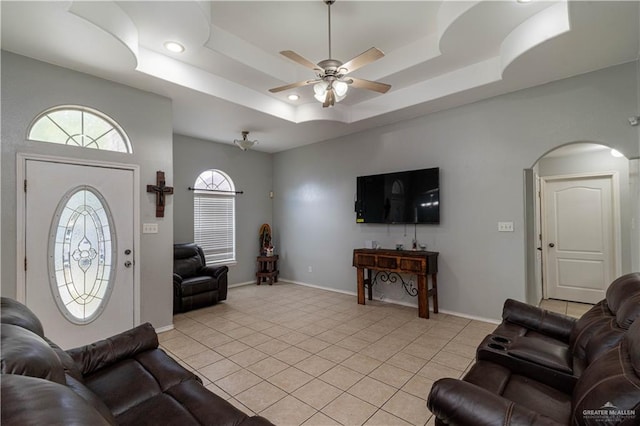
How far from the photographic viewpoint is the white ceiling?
247 centimetres

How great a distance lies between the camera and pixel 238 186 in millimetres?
6410

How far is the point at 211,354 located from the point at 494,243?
3.73m

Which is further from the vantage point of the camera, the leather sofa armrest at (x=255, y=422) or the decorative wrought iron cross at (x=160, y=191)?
the decorative wrought iron cross at (x=160, y=191)

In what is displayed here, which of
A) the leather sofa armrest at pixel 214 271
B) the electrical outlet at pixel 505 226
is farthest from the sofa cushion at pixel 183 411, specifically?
the electrical outlet at pixel 505 226

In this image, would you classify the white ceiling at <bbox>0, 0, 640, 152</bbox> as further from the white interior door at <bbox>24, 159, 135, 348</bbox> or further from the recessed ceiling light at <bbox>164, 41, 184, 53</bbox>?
the white interior door at <bbox>24, 159, 135, 348</bbox>

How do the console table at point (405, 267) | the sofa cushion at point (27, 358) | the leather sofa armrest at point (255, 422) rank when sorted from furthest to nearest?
1. the console table at point (405, 267)
2. the leather sofa armrest at point (255, 422)
3. the sofa cushion at point (27, 358)

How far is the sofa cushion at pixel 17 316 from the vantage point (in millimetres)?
1450

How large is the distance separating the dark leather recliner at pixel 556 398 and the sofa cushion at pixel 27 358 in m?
1.56

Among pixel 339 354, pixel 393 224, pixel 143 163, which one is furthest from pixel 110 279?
pixel 393 224

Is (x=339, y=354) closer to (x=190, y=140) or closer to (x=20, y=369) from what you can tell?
(x=20, y=369)

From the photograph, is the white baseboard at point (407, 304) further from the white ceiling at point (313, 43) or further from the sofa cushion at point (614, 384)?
the white ceiling at point (313, 43)

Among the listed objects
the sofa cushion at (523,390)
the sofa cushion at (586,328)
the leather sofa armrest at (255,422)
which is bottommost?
the sofa cushion at (523,390)

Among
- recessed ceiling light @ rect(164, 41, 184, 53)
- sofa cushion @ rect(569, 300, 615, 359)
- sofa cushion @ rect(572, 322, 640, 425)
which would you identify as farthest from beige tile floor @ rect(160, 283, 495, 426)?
recessed ceiling light @ rect(164, 41, 184, 53)

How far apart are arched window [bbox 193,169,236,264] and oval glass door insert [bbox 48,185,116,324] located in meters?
2.40
